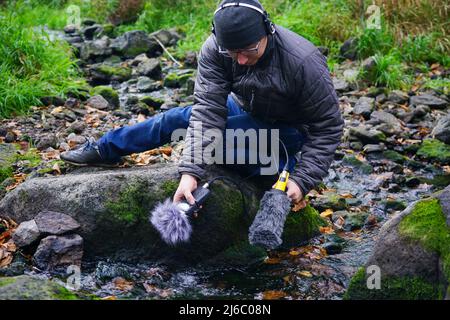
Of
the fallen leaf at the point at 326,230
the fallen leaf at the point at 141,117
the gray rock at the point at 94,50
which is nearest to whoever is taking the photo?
the fallen leaf at the point at 326,230

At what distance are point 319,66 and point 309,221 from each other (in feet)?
3.84

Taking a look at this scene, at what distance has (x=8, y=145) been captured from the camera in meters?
5.61

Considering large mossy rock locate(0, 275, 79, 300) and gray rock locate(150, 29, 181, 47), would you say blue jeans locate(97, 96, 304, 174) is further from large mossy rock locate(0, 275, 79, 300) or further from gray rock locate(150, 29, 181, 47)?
gray rock locate(150, 29, 181, 47)

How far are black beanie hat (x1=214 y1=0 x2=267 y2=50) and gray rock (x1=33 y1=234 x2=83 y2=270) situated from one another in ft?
4.99

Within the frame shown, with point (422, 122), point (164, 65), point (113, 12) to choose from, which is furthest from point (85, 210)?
point (113, 12)

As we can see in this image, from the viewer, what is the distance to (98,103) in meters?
7.18

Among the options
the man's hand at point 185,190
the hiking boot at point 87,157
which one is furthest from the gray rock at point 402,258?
the hiking boot at point 87,157

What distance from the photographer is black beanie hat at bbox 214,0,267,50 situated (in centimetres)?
330

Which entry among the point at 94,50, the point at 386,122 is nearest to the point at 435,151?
the point at 386,122

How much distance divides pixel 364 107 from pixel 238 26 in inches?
164

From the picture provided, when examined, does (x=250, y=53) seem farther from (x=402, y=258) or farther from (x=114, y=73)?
(x=114, y=73)

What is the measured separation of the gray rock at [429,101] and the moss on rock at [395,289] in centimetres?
470

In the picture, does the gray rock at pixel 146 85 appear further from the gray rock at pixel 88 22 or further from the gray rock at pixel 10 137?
the gray rock at pixel 88 22

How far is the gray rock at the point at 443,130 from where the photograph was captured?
6.23 m
